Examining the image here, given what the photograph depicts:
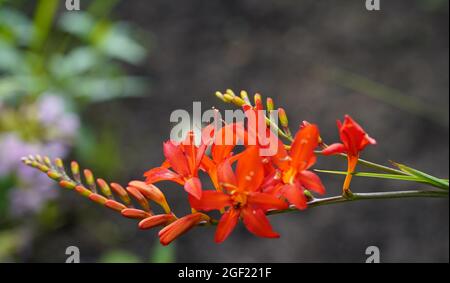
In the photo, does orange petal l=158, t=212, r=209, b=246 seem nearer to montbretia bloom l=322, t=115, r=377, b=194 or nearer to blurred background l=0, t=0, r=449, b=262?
montbretia bloom l=322, t=115, r=377, b=194

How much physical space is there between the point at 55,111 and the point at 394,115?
1.81 m

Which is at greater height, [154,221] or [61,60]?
[61,60]

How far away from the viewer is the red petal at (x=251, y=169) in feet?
2.92

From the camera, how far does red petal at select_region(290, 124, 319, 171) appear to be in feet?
2.92

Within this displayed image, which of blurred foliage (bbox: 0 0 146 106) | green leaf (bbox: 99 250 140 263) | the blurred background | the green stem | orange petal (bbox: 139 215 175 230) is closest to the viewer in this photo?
the green stem

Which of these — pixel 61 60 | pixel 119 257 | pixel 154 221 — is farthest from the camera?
pixel 61 60

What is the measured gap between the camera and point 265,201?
0.87 metres

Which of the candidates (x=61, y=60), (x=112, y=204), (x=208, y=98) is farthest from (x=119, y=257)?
(x=112, y=204)

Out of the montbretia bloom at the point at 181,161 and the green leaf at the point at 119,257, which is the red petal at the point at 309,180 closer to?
the montbretia bloom at the point at 181,161

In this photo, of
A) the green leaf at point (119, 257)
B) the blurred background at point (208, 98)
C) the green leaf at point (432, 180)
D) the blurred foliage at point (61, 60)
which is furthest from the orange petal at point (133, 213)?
the blurred foliage at point (61, 60)

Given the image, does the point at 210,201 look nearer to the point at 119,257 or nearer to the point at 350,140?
the point at 350,140

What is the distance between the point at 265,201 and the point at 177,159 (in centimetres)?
19

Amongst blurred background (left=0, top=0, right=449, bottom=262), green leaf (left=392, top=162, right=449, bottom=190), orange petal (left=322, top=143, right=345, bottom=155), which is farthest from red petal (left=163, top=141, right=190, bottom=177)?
blurred background (left=0, top=0, right=449, bottom=262)

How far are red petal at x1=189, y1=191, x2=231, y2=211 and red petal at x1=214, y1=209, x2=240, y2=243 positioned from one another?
0.06 ft
